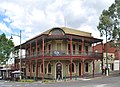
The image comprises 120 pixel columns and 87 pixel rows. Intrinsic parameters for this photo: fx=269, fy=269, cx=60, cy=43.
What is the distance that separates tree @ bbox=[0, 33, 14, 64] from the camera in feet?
247

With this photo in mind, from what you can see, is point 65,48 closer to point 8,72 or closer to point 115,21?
point 115,21

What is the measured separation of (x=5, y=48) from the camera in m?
75.1

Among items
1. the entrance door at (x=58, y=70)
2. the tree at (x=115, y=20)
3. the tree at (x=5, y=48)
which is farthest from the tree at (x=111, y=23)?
the tree at (x=5, y=48)

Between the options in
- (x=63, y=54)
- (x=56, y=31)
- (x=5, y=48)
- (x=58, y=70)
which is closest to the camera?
(x=63, y=54)

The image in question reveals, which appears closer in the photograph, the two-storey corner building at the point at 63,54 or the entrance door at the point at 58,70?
the two-storey corner building at the point at 63,54

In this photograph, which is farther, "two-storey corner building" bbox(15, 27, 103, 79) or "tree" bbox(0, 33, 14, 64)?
"tree" bbox(0, 33, 14, 64)

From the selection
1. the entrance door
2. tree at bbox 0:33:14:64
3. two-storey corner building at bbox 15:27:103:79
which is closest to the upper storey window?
two-storey corner building at bbox 15:27:103:79

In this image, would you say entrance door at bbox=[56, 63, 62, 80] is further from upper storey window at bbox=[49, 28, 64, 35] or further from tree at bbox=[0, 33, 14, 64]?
tree at bbox=[0, 33, 14, 64]

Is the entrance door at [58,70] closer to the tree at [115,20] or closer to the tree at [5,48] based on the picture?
the tree at [115,20]

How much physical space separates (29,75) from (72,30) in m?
15.3

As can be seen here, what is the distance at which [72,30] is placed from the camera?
54.3m

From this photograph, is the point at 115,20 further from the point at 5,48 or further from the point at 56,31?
the point at 5,48

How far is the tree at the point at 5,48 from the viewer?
75.3m

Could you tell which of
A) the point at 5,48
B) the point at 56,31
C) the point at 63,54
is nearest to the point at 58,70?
the point at 63,54
